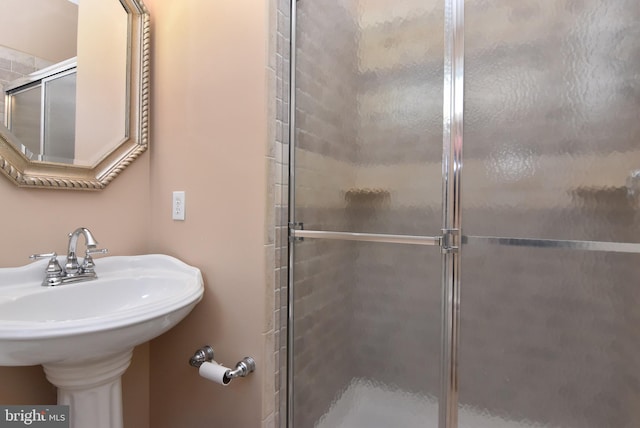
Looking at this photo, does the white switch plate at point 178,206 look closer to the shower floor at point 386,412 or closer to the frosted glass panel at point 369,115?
the frosted glass panel at point 369,115

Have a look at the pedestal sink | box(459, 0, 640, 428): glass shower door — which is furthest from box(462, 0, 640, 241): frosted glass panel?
the pedestal sink

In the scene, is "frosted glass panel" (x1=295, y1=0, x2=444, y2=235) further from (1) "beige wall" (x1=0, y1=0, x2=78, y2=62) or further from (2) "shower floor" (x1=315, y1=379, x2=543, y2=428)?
(1) "beige wall" (x1=0, y1=0, x2=78, y2=62)

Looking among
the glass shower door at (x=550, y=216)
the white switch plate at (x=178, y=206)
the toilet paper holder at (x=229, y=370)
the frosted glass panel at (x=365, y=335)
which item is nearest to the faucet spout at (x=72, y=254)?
the white switch plate at (x=178, y=206)

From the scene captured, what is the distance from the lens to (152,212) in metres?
1.33

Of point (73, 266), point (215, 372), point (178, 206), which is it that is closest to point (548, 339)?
point (215, 372)

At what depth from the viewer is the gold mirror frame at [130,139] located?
1051 mm

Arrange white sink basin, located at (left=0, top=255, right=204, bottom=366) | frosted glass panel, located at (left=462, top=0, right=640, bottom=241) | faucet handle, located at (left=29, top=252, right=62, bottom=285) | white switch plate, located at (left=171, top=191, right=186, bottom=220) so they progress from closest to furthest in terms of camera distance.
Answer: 1. white sink basin, located at (left=0, top=255, right=204, bottom=366)
2. frosted glass panel, located at (left=462, top=0, right=640, bottom=241)
3. faucet handle, located at (left=29, top=252, right=62, bottom=285)
4. white switch plate, located at (left=171, top=191, right=186, bottom=220)

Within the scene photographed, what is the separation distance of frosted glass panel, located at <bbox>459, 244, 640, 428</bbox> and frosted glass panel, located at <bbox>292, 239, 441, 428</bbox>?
124 mm

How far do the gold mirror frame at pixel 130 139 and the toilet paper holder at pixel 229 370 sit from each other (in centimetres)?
71

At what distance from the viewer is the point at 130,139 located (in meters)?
1.27

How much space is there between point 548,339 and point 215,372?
1.05m

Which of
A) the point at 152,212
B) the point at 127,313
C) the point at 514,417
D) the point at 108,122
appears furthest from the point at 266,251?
the point at 514,417

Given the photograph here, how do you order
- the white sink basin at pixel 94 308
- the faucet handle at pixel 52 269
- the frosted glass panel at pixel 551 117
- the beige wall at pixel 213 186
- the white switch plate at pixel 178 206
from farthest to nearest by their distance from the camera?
the white switch plate at pixel 178 206, the beige wall at pixel 213 186, the faucet handle at pixel 52 269, the frosted glass panel at pixel 551 117, the white sink basin at pixel 94 308

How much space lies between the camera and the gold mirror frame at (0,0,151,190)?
1.05m
